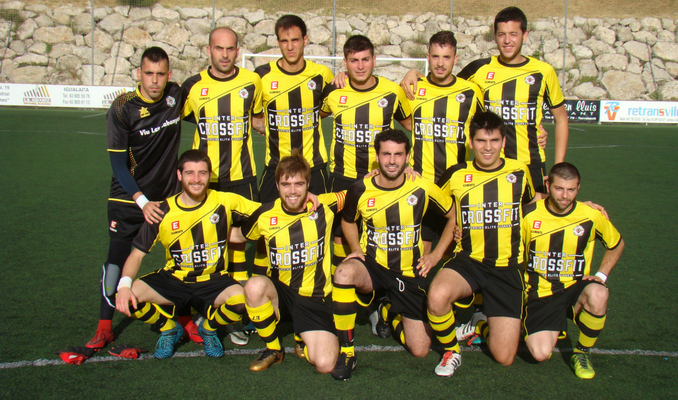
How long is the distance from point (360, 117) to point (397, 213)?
854 mm

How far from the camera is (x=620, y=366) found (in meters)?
3.12

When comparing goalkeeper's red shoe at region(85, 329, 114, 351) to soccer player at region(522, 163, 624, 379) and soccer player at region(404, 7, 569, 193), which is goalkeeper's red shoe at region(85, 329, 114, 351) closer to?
soccer player at region(522, 163, 624, 379)

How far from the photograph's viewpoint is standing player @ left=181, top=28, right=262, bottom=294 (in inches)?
147

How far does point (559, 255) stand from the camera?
132 inches

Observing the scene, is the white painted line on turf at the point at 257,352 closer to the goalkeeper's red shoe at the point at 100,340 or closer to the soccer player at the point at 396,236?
the goalkeeper's red shoe at the point at 100,340

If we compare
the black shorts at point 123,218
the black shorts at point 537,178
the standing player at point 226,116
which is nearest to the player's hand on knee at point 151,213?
the black shorts at point 123,218

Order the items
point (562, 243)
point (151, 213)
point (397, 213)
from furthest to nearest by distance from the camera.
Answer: point (397, 213) → point (562, 243) → point (151, 213)

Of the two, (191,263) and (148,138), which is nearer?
(191,263)

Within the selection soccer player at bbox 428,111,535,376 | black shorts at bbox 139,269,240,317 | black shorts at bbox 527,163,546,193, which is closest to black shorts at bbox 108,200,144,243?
black shorts at bbox 139,269,240,317

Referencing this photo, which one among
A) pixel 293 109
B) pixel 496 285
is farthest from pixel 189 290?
pixel 496 285

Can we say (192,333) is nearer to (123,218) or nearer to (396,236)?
(123,218)

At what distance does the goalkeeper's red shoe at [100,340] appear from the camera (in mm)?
3205

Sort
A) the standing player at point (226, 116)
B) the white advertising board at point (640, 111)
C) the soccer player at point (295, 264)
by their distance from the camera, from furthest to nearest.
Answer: the white advertising board at point (640, 111), the standing player at point (226, 116), the soccer player at point (295, 264)

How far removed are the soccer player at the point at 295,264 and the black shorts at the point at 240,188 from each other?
0.52 meters
